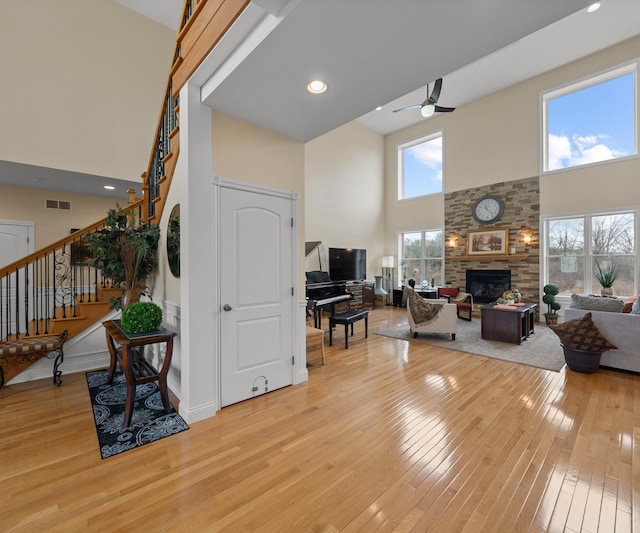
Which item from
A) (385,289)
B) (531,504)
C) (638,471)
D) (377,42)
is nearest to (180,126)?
(377,42)

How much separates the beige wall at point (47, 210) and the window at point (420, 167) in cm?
830

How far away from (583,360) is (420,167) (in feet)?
24.0

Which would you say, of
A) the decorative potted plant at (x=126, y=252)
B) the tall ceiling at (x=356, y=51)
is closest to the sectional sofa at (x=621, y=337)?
the tall ceiling at (x=356, y=51)

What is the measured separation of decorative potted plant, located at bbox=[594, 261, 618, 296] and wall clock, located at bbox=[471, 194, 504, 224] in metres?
2.31

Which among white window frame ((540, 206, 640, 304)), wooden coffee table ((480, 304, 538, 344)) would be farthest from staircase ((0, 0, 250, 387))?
white window frame ((540, 206, 640, 304))

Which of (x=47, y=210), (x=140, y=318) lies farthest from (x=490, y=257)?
(x=47, y=210)

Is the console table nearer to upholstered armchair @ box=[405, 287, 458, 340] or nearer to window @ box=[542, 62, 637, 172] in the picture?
upholstered armchair @ box=[405, 287, 458, 340]

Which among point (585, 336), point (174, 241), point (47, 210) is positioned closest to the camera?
point (174, 241)

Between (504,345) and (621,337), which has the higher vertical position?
(621,337)

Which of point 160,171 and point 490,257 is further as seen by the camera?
point 490,257

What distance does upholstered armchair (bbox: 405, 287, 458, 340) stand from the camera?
5062 mm

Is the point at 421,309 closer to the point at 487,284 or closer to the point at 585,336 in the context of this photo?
the point at 585,336

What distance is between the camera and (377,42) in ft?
6.16

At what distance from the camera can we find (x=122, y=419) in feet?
8.57
